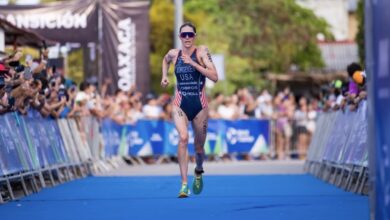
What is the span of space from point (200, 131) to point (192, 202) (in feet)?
4.99

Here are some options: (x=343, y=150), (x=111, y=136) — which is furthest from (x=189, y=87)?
(x=111, y=136)

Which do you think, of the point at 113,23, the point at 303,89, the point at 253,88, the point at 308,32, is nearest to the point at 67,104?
→ the point at 113,23

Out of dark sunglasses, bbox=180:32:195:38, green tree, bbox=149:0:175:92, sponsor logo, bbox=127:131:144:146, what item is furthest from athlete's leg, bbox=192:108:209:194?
green tree, bbox=149:0:175:92

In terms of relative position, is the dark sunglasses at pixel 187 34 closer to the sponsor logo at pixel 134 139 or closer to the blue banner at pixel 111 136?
the blue banner at pixel 111 136

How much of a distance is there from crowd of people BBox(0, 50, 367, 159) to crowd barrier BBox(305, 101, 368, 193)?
28 centimetres

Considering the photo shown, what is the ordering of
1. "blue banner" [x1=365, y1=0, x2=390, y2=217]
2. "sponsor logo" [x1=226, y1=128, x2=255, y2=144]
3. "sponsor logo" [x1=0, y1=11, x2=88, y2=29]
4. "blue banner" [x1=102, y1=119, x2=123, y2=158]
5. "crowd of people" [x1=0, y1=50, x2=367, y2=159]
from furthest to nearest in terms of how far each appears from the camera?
"sponsor logo" [x1=226, y1=128, x2=255, y2=144], "sponsor logo" [x1=0, y1=11, x2=88, y2=29], "blue banner" [x1=102, y1=119, x2=123, y2=158], "crowd of people" [x1=0, y1=50, x2=367, y2=159], "blue banner" [x1=365, y1=0, x2=390, y2=217]

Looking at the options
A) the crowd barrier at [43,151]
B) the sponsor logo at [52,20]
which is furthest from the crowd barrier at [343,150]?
the sponsor logo at [52,20]

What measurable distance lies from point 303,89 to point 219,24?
13.5 metres

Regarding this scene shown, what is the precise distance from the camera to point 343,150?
19250 mm

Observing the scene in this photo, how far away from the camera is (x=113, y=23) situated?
31.9 metres

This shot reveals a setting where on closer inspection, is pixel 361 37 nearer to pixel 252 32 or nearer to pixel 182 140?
pixel 252 32

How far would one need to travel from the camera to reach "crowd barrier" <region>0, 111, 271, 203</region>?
1706cm

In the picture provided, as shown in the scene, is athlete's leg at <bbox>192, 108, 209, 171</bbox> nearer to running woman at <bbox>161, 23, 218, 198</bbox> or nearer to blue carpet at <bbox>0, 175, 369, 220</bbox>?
running woman at <bbox>161, 23, 218, 198</bbox>

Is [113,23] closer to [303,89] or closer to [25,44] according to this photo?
[25,44]
